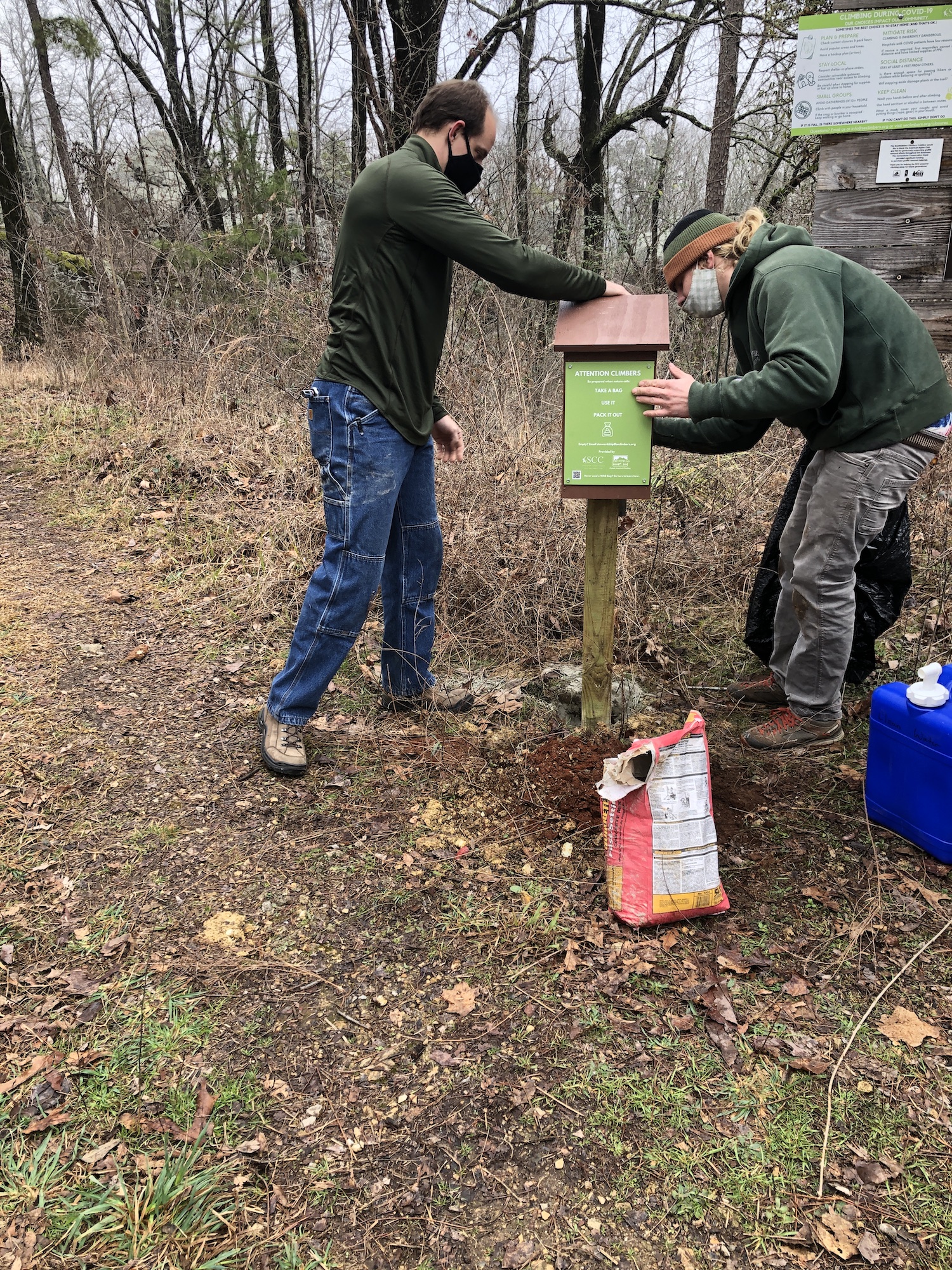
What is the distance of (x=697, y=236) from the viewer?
9.95 ft

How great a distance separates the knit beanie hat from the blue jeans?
3.84 ft

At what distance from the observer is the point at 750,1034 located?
7.34ft

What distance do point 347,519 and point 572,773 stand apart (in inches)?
50.6

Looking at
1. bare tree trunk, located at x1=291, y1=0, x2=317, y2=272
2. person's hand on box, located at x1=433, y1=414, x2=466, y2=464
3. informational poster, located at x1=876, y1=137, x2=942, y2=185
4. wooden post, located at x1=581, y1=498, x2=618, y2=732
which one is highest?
bare tree trunk, located at x1=291, y1=0, x2=317, y2=272

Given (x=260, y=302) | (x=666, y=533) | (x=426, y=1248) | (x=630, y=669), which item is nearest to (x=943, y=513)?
(x=666, y=533)

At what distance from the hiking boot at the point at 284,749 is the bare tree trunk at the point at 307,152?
6.28 metres

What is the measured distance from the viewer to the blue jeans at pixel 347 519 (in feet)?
9.88

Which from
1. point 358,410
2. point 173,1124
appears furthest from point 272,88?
point 173,1124

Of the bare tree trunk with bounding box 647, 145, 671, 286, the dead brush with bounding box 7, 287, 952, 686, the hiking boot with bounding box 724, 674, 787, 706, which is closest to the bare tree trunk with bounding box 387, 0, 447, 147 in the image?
the dead brush with bounding box 7, 287, 952, 686

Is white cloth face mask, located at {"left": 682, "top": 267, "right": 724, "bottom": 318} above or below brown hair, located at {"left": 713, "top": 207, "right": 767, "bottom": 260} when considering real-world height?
below

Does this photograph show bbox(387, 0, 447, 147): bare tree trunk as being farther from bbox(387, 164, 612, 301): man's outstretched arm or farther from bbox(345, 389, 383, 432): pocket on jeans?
bbox(345, 389, 383, 432): pocket on jeans

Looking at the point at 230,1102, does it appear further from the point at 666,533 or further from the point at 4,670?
the point at 666,533

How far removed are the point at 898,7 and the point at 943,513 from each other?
2.76 m

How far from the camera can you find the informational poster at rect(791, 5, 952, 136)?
3.26 m
